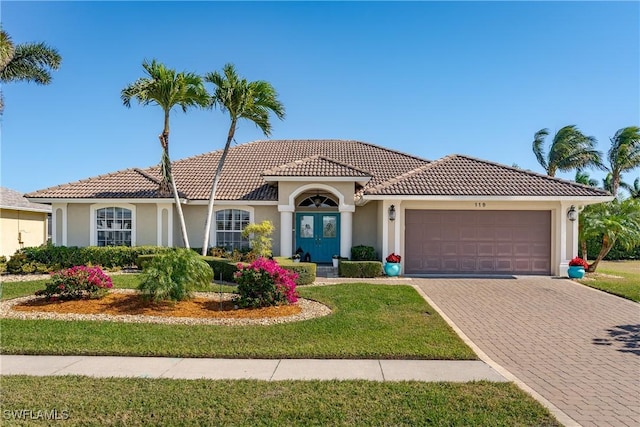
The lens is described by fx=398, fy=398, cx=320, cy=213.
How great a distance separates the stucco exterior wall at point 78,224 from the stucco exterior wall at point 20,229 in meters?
8.69

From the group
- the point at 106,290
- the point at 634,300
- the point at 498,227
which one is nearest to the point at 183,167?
the point at 106,290

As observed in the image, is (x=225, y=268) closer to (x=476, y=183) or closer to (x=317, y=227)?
(x=317, y=227)

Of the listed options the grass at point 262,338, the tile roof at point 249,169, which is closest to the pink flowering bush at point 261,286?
the grass at point 262,338

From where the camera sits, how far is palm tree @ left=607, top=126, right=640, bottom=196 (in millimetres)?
30859

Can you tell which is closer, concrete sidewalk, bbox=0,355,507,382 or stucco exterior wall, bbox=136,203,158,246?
concrete sidewalk, bbox=0,355,507,382

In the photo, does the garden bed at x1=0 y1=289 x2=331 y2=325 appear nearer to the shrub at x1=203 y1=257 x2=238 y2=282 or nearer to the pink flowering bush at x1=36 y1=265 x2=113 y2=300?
the pink flowering bush at x1=36 y1=265 x2=113 y2=300

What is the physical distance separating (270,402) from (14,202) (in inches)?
1069

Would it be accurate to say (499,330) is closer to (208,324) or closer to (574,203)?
(208,324)

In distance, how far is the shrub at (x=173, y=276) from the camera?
9.45m

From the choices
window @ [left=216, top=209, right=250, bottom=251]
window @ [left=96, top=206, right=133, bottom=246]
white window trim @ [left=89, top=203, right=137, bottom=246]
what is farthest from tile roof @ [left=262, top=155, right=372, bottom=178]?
window @ [left=96, top=206, right=133, bottom=246]

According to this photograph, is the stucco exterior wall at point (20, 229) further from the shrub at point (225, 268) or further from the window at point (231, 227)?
the shrub at point (225, 268)

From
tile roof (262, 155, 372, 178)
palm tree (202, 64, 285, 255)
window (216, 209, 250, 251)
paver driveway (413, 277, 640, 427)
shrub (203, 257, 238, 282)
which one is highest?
palm tree (202, 64, 285, 255)

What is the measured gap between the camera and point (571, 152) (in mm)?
31359

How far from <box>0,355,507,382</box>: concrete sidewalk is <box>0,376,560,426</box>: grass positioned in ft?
0.91
